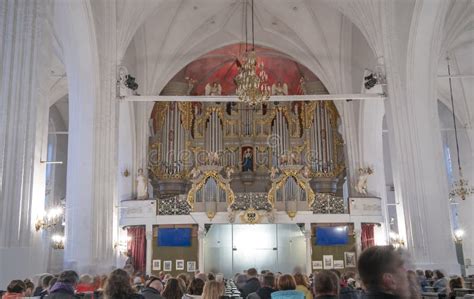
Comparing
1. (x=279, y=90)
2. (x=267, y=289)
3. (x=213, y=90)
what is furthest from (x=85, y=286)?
(x=213, y=90)

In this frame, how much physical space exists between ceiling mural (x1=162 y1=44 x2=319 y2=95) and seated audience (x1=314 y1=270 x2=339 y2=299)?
19.3 meters

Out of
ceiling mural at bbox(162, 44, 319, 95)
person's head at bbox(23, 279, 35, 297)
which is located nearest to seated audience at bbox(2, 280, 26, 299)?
person's head at bbox(23, 279, 35, 297)

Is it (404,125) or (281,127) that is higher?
(281,127)

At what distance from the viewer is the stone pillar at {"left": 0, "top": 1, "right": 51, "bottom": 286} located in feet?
21.2

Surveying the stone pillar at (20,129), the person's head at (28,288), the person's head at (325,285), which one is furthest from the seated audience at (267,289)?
the stone pillar at (20,129)

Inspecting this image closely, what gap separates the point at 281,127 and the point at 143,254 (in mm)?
7699

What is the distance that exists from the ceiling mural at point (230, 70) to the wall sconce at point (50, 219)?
7.54 meters

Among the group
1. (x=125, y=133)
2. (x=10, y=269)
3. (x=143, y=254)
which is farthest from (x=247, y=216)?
(x=10, y=269)

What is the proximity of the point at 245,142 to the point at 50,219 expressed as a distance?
8316mm

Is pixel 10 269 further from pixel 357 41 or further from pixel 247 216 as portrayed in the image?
pixel 357 41

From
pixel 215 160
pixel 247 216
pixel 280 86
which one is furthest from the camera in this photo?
pixel 280 86

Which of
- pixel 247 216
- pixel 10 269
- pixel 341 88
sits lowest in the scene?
pixel 10 269

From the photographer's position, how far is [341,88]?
20.5m

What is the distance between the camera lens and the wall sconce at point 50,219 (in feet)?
24.0
